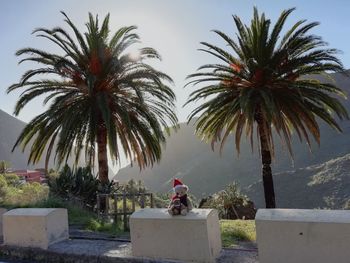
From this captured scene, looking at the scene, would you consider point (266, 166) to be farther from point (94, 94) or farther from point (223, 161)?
point (223, 161)

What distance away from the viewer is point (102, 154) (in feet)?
51.7

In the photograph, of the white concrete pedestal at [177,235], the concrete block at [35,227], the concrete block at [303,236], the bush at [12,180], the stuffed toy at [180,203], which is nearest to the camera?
the concrete block at [303,236]

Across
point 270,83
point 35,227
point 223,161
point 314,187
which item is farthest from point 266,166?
point 223,161

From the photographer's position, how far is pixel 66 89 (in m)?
15.1

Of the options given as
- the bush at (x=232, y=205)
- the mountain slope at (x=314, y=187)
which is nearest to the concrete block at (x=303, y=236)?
the bush at (x=232, y=205)

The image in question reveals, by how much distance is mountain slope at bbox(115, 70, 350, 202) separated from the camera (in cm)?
8988

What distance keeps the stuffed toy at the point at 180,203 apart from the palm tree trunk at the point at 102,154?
9.56 metres

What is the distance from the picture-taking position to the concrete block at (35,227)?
745cm

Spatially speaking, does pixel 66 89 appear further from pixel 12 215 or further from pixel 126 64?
pixel 12 215

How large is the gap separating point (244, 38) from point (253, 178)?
86.0 m

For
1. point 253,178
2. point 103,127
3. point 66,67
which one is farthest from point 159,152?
point 253,178

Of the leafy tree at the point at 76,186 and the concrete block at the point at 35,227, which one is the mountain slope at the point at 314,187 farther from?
the concrete block at the point at 35,227

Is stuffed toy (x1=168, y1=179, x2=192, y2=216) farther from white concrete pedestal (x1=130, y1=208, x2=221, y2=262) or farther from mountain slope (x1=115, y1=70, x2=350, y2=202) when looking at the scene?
mountain slope (x1=115, y1=70, x2=350, y2=202)

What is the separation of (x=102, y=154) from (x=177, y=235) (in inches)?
405
